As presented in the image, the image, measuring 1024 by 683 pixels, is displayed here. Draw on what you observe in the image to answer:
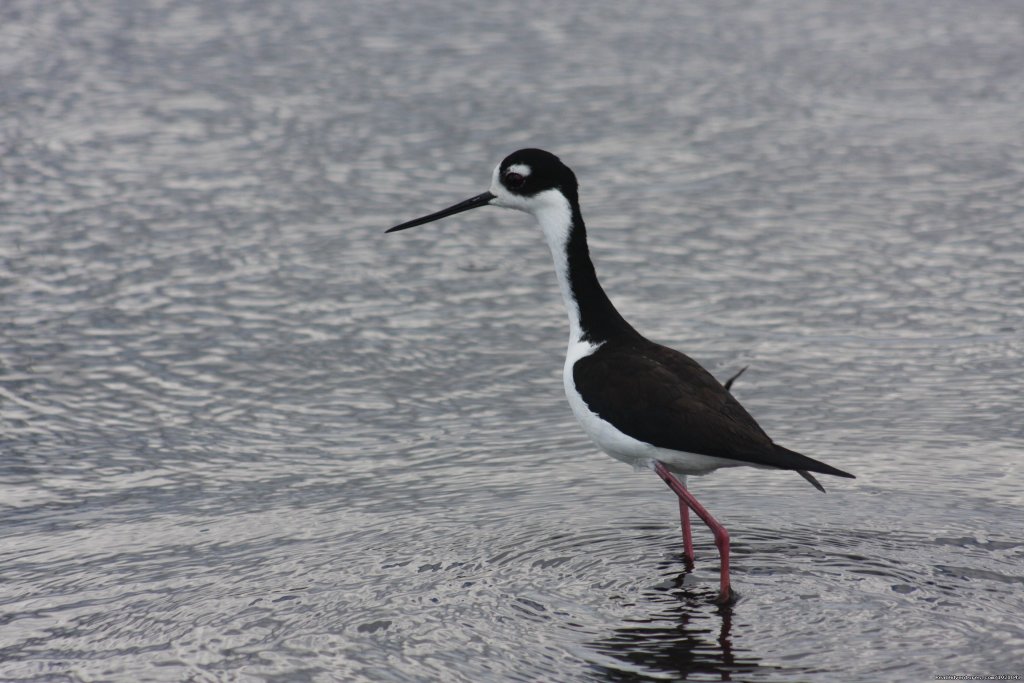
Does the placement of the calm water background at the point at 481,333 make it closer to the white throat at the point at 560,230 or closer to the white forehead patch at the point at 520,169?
the white throat at the point at 560,230

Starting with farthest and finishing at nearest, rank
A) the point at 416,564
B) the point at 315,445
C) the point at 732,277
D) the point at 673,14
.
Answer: the point at 673,14, the point at 732,277, the point at 315,445, the point at 416,564

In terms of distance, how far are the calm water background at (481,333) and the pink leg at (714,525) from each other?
4.2 inches

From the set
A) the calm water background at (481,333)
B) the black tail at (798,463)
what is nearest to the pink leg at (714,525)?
the calm water background at (481,333)

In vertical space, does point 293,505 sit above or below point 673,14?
below

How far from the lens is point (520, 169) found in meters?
6.62

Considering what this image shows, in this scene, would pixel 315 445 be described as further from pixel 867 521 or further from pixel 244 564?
pixel 867 521

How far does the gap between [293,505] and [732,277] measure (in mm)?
3584

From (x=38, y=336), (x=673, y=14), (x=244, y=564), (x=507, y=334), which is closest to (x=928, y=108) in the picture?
(x=673, y=14)

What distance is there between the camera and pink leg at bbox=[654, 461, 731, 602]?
5.73 metres

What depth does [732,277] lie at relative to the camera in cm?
920

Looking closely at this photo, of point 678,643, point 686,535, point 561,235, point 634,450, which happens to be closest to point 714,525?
point 686,535

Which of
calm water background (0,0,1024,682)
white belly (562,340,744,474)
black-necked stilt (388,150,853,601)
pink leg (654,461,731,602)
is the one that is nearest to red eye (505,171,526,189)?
black-necked stilt (388,150,853,601)

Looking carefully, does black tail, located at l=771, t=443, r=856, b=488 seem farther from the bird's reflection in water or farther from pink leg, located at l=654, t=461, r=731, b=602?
the bird's reflection in water

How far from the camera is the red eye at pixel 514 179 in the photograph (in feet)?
21.8
